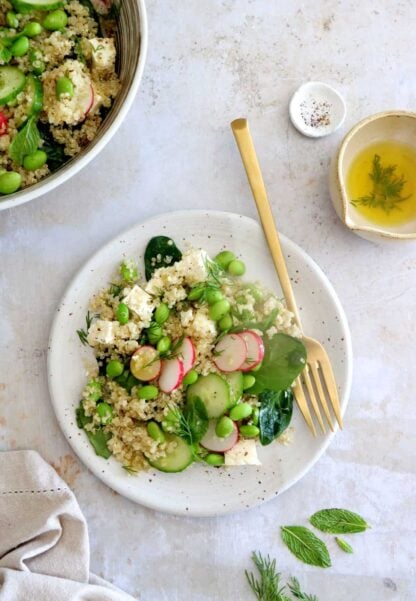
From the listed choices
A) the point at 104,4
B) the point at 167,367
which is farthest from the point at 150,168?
the point at 167,367

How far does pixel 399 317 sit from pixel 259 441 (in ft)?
1.92

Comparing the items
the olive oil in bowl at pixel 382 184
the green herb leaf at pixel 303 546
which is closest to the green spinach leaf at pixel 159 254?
the olive oil in bowl at pixel 382 184

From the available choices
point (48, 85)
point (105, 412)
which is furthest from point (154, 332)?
point (48, 85)

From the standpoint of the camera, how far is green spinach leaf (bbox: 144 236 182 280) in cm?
213

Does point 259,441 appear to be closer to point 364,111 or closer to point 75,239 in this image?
point 75,239

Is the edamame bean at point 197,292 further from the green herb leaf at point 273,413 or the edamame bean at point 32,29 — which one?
the edamame bean at point 32,29

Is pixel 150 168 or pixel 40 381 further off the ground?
pixel 150 168

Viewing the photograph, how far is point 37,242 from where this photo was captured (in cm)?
220

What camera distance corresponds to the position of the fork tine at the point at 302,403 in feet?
7.05

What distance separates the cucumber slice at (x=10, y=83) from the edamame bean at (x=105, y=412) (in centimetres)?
86

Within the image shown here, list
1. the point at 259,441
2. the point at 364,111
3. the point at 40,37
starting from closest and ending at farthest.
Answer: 1. the point at 40,37
2. the point at 259,441
3. the point at 364,111

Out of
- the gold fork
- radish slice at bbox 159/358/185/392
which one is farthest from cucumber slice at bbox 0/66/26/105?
radish slice at bbox 159/358/185/392

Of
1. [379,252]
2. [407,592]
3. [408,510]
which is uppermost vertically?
[379,252]

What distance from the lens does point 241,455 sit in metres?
2.08
